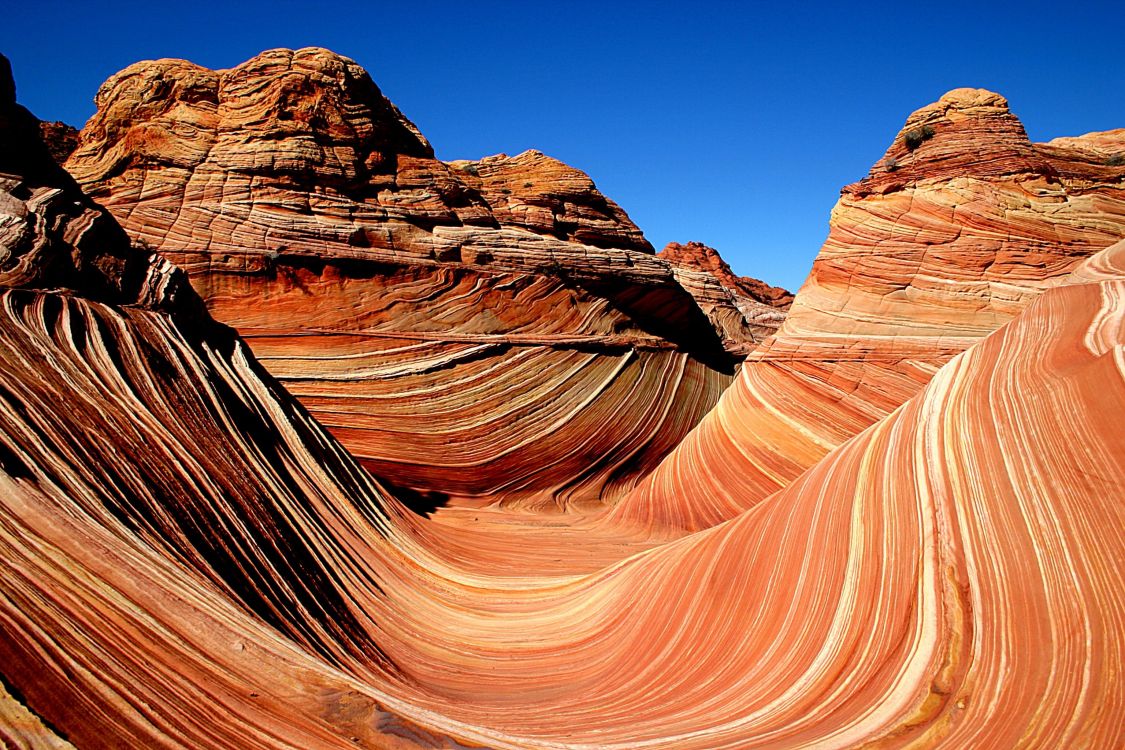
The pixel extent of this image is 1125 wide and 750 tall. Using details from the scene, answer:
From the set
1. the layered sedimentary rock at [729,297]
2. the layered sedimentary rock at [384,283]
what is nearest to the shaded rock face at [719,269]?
the layered sedimentary rock at [729,297]

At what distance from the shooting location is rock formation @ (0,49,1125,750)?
5.65 ft

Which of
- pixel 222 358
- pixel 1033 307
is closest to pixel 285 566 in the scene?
pixel 222 358

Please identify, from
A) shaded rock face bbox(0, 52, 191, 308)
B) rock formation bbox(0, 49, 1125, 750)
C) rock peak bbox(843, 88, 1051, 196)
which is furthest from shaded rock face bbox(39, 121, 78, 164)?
rock peak bbox(843, 88, 1051, 196)

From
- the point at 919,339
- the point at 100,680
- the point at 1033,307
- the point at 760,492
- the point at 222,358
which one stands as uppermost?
the point at 919,339

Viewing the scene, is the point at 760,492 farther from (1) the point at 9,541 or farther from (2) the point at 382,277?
(1) the point at 9,541

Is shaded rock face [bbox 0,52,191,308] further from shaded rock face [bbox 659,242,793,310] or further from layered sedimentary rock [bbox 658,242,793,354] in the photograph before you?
shaded rock face [bbox 659,242,793,310]

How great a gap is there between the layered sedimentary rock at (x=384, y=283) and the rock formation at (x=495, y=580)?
269 centimetres

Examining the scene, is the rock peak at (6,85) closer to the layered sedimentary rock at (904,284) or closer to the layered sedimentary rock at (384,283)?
the layered sedimentary rock at (384,283)

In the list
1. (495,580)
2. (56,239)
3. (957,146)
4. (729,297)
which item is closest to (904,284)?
(957,146)

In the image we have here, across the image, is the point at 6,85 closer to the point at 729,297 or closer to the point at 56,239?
the point at 56,239

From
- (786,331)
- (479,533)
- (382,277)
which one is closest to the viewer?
(479,533)

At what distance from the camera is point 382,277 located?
768 centimetres

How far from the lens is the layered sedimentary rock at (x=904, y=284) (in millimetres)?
5906

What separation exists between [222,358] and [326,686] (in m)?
3.09
